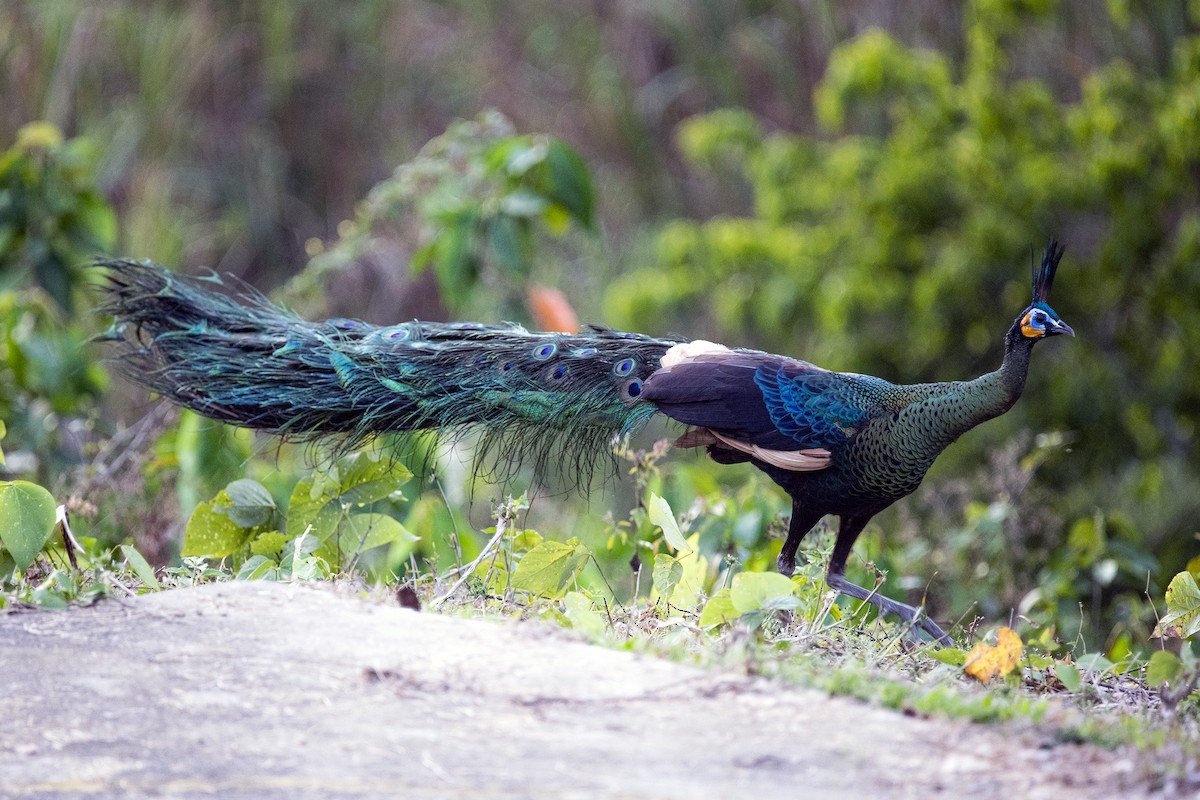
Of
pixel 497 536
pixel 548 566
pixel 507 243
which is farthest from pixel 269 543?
pixel 507 243

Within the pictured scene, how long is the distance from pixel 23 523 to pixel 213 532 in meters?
0.83

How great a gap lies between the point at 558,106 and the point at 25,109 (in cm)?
522

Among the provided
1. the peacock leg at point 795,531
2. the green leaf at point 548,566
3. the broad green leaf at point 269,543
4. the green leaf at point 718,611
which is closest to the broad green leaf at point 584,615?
the green leaf at point 548,566

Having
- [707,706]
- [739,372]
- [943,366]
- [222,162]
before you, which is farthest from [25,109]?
[707,706]

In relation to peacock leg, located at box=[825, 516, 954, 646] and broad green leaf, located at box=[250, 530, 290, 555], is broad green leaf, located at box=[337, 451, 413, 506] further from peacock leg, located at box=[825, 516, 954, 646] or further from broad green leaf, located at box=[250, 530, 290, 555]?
peacock leg, located at box=[825, 516, 954, 646]

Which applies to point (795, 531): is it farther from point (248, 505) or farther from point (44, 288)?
point (44, 288)

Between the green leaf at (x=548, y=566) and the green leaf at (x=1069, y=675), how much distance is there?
135cm

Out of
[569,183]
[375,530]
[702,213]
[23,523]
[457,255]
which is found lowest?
[375,530]

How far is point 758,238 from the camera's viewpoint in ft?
27.9

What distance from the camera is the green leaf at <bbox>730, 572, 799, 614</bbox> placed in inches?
128

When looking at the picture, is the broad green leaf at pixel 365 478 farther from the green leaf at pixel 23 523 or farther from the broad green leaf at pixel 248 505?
the green leaf at pixel 23 523

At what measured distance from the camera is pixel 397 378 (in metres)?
4.15

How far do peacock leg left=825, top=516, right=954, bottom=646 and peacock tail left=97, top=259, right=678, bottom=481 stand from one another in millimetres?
794

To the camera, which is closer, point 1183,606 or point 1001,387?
point 1183,606
